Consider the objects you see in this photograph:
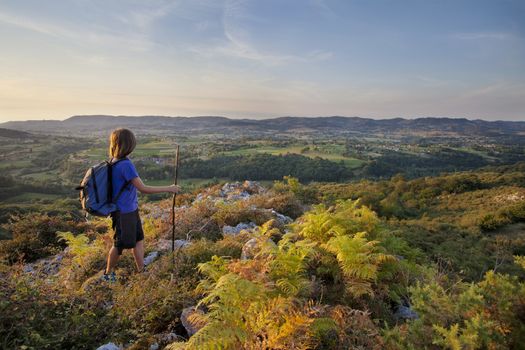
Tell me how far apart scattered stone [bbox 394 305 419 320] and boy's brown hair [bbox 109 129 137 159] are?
4776 millimetres

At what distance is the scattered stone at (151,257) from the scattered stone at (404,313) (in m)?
4.55

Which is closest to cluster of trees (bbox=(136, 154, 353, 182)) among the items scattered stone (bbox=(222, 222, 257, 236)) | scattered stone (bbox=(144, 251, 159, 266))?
scattered stone (bbox=(222, 222, 257, 236))

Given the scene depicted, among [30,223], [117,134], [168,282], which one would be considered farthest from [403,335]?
[30,223]

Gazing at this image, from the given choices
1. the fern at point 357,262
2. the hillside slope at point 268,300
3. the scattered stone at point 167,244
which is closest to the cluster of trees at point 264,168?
the scattered stone at point 167,244

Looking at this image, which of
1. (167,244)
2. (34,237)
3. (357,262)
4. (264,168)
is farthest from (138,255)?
(264,168)

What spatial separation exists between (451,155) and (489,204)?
94802 mm

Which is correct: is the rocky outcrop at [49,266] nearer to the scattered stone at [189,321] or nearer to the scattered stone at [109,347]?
the scattered stone at [109,347]

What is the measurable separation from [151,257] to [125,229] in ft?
5.47

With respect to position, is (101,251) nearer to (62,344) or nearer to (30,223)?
(62,344)

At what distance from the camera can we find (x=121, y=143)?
15.0 ft

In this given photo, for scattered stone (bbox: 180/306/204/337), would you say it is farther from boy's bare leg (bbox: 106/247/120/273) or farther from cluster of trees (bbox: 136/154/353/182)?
cluster of trees (bbox: 136/154/353/182)

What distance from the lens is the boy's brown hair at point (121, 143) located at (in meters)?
4.57

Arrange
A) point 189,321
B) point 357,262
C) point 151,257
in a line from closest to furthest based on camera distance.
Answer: point 189,321
point 357,262
point 151,257

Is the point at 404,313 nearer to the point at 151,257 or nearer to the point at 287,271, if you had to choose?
the point at 287,271
